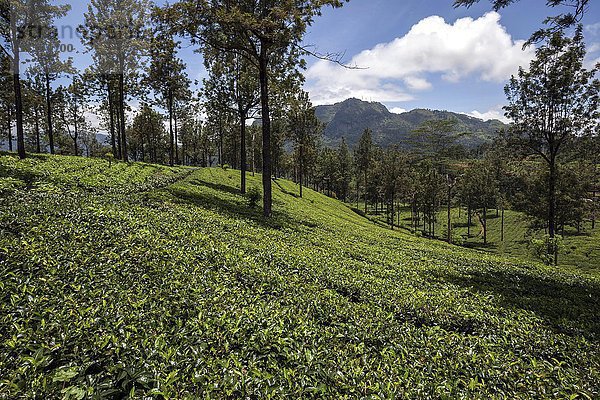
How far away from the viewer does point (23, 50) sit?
21.0 m

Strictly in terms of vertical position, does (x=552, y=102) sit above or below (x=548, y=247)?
above

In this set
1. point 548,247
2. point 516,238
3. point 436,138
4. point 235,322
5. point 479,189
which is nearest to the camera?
point 235,322

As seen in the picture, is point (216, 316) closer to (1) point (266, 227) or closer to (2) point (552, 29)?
(1) point (266, 227)

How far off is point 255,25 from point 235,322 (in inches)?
543

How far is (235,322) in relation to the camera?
17.6 feet

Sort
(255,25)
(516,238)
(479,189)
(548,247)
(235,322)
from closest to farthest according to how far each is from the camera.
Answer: (235,322) → (255,25) → (548,247) → (516,238) → (479,189)

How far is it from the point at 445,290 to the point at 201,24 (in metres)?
17.3

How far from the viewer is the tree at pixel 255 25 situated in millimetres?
14820

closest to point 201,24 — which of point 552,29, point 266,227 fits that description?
point 266,227

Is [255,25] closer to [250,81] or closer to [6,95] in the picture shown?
[250,81]

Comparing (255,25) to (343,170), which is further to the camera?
(343,170)

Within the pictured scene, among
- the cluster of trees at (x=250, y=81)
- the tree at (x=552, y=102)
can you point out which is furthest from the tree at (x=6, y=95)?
the tree at (x=552, y=102)

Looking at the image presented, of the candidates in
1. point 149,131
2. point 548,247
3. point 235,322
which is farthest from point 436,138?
point 149,131

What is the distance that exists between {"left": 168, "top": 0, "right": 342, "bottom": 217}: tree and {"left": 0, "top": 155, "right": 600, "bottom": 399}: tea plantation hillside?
947 cm
